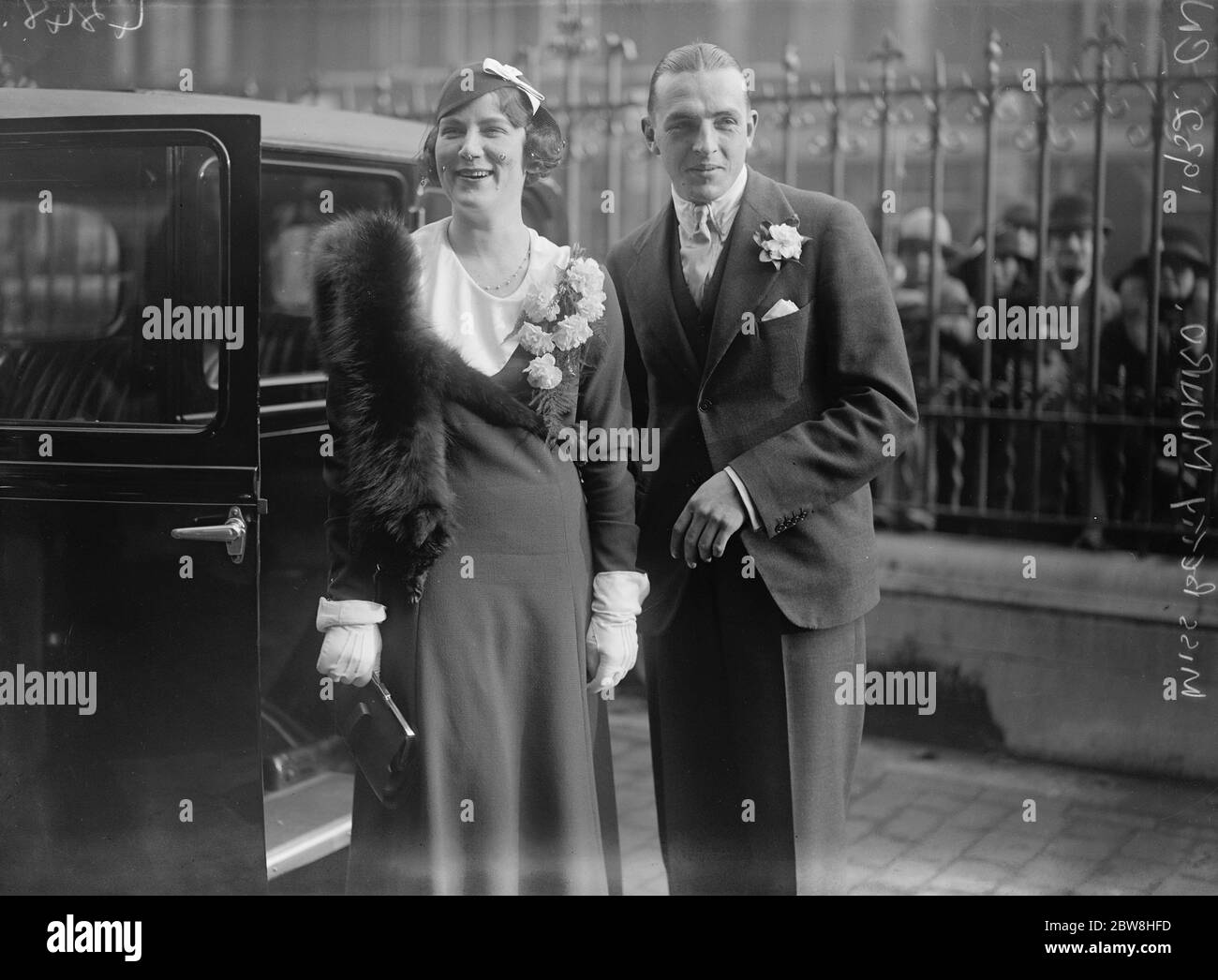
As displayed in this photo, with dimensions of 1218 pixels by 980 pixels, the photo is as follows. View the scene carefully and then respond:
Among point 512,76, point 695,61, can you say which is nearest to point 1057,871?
point 695,61

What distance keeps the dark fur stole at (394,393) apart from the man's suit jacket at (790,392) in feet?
1.32

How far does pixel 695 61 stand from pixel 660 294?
0.49 meters

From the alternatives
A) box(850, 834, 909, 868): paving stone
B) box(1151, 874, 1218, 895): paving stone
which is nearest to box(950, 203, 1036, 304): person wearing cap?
box(850, 834, 909, 868): paving stone

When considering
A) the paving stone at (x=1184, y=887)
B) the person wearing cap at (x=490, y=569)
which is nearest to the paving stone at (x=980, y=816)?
the paving stone at (x=1184, y=887)

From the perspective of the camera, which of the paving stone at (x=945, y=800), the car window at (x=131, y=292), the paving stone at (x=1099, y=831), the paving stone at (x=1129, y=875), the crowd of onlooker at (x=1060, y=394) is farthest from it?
the crowd of onlooker at (x=1060, y=394)

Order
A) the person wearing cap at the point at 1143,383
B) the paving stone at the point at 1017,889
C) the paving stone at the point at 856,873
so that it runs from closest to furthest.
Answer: the paving stone at the point at 856,873
the paving stone at the point at 1017,889
the person wearing cap at the point at 1143,383

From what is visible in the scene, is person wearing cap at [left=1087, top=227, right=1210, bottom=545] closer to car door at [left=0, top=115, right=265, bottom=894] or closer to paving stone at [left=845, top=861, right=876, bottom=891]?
paving stone at [left=845, top=861, right=876, bottom=891]

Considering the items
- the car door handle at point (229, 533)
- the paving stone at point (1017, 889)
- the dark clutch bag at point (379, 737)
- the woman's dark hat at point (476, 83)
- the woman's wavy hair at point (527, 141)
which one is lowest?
the paving stone at point (1017, 889)

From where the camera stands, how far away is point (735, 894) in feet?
9.92

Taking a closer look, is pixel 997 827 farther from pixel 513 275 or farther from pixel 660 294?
pixel 513 275

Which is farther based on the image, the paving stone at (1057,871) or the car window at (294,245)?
the car window at (294,245)

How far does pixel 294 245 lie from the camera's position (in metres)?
3.92

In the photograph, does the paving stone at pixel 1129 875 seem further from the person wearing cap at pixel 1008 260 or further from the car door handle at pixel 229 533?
the car door handle at pixel 229 533

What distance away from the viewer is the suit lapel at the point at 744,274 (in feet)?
9.09
